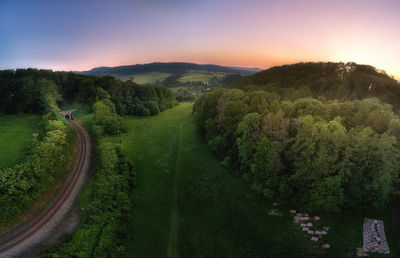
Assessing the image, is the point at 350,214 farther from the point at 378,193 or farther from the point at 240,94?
the point at 240,94

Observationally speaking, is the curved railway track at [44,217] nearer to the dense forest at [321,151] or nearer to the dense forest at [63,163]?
the dense forest at [63,163]

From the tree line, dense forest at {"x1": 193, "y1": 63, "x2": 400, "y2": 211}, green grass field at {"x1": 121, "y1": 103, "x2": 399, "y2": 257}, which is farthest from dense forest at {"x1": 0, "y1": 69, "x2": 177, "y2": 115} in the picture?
dense forest at {"x1": 193, "y1": 63, "x2": 400, "y2": 211}

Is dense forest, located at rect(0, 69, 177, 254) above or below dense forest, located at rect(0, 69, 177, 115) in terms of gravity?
below

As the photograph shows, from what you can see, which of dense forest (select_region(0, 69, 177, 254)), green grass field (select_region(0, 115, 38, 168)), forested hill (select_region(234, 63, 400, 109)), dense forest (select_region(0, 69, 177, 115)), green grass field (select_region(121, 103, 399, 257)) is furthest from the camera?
dense forest (select_region(0, 69, 177, 115))

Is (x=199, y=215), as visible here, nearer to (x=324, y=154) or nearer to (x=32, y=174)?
(x=324, y=154)

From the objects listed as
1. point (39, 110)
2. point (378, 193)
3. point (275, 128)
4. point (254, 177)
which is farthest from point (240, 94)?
point (39, 110)

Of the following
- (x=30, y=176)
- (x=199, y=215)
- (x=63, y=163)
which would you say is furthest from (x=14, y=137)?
(x=199, y=215)

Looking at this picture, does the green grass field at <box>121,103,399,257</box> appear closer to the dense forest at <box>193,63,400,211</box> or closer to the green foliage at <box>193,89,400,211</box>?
the dense forest at <box>193,63,400,211</box>

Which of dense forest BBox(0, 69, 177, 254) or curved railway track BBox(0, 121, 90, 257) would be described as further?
dense forest BBox(0, 69, 177, 254)
